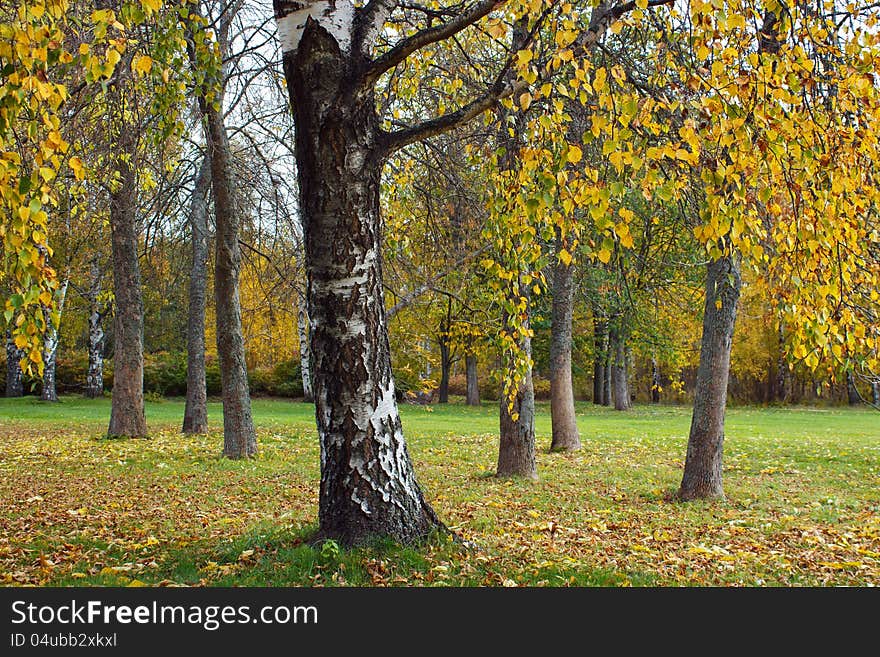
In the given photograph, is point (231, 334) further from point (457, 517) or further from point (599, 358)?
point (599, 358)

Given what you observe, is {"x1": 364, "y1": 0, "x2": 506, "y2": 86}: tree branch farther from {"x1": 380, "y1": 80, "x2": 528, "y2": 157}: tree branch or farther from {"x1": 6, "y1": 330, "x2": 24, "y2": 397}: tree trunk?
{"x1": 6, "y1": 330, "x2": 24, "y2": 397}: tree trunk

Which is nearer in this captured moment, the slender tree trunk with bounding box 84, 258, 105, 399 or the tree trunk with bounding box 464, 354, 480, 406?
the slender tree trunk with bounding box 84, 258, 105, 399

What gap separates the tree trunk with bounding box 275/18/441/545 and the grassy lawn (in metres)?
0.34

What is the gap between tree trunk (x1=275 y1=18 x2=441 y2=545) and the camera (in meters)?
4.29

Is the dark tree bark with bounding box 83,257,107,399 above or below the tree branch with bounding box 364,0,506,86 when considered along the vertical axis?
below

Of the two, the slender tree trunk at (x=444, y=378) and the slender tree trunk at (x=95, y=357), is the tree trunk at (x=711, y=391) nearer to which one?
the slender tree trunk at (x=95, y=357)

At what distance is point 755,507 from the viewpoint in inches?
299

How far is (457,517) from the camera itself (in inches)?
249

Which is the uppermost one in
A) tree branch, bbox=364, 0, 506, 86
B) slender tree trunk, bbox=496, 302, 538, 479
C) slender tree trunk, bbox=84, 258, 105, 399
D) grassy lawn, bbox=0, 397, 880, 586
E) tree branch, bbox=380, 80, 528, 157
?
tree branch, bbox=364, 0, 506, 86

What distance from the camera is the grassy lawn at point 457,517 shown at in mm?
4305

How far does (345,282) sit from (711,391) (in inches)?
186

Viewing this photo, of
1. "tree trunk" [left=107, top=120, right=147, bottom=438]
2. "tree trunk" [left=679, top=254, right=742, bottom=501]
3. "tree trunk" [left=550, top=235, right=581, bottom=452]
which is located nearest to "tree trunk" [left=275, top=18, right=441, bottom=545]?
"tree trunk" [left=679, top=254, right=742, bottom=501]

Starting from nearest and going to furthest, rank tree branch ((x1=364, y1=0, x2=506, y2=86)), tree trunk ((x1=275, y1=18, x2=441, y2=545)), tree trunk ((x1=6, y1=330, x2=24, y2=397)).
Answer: tree branch ((x1=364, y1=0, x2=506, y2=86)), tree trunk ((x1=275, y1=18, x2=441, y2=545)), tree trunk ((x1=6, y1=330, x2=24, y2=397))

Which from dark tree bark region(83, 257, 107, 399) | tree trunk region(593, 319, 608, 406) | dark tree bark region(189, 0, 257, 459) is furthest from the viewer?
tree trunk region(593, 319, 608, 406)
